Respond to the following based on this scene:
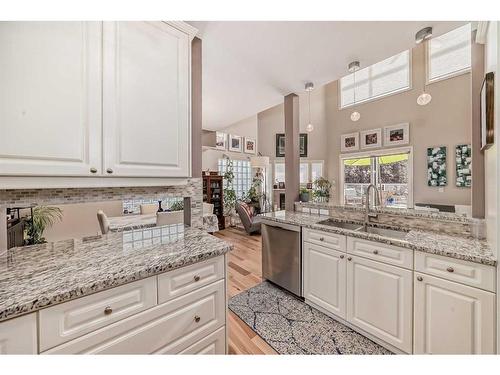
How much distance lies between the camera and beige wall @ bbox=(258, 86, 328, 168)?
665 cm

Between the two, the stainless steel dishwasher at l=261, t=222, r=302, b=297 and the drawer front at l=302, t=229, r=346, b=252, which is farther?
the stainless steel dishwasher at l=261, t=222, r=302, b=297

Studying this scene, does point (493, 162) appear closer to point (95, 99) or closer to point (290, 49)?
point (290, 49)

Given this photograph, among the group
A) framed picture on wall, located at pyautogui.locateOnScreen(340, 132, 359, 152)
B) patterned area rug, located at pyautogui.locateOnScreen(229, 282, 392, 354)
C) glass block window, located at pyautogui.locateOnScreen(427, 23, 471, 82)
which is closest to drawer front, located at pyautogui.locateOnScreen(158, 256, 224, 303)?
patterned area rug, located at pyautogui.locateOnScreen(229, 282, 392, 354)

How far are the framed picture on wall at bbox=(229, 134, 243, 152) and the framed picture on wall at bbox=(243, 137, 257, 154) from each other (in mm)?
188

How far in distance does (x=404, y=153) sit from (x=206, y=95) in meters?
5.07

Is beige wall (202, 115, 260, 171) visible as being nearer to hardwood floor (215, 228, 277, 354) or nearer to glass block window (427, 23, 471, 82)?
hardwood floor (215, 228, 277, 354)

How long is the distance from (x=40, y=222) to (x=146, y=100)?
1237 mm

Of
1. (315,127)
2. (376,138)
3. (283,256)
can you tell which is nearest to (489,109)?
A: (283,256)

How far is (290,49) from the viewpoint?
195cm

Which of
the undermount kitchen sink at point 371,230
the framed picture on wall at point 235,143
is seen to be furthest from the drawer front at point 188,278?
the framed picture on wall at point 235,143

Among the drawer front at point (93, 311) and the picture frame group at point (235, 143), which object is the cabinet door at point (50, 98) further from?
the picture frame group at point (235, 143)

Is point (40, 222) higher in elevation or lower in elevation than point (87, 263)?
higher
